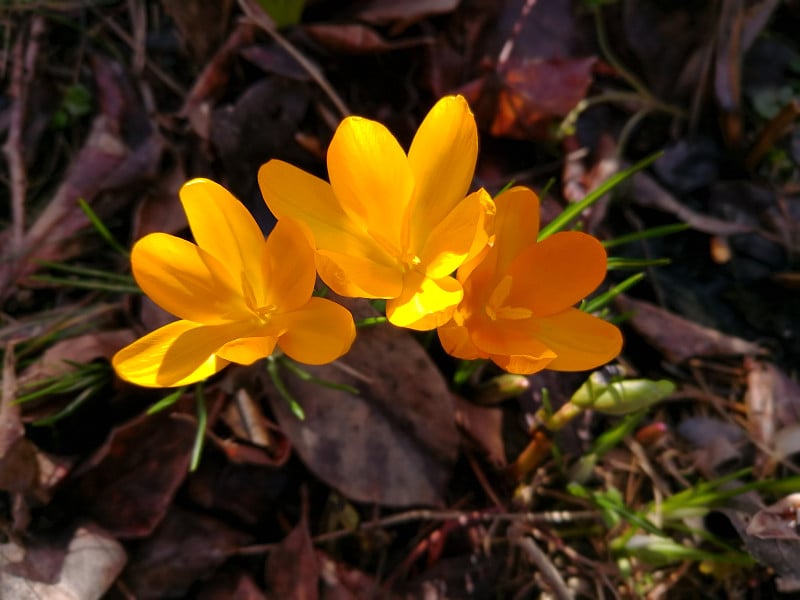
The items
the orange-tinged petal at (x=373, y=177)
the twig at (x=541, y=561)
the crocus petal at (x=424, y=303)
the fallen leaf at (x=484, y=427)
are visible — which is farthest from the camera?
the fallen leaf at (x=484, y=427)

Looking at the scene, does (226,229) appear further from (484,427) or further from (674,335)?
(674,335)

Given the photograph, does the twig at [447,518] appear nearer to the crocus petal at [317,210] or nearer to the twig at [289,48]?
the crocus petal at [317,210]

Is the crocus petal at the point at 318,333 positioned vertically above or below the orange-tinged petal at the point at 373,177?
below

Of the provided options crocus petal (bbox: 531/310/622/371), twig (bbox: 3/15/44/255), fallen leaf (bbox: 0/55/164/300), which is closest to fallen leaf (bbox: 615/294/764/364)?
crocus petal (bbox: 531/310/622/371)

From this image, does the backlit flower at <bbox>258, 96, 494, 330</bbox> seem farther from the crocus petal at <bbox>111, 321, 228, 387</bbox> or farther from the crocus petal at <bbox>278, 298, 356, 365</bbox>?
the crocus petal at <bbox>111, 321, 228, 387</bbox>

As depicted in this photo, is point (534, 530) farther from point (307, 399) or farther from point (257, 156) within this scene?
point (257, 156)

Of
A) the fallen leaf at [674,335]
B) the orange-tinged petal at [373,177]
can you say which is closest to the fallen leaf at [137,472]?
the orange-tinged petal at [373,177]

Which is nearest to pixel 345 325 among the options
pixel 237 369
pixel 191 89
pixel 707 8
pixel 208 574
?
pixel 237 369
